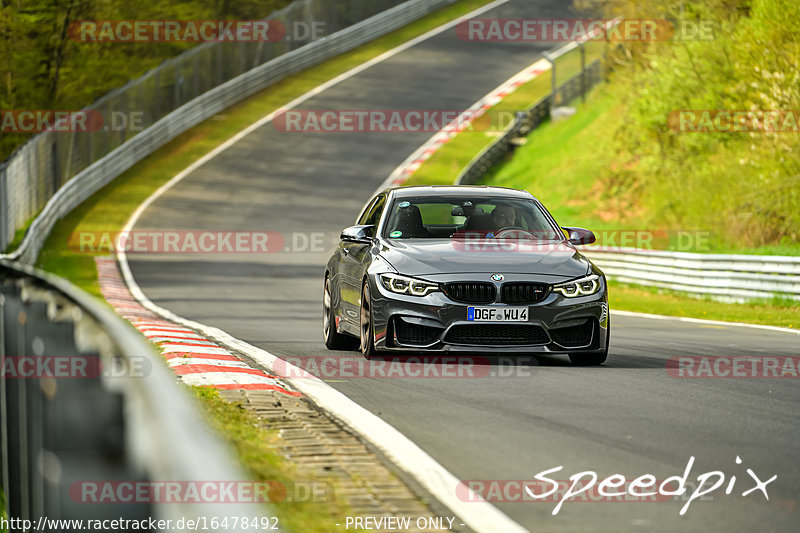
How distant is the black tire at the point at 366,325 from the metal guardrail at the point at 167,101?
16699mm

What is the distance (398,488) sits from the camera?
580cm

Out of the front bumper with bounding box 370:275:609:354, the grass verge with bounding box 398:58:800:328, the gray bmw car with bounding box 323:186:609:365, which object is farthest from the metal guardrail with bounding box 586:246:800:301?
the front bumper with bounding box 370:275:609:354

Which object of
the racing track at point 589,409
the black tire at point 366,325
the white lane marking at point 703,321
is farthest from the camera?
the white lane marking at point 703,321

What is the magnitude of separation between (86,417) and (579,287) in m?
6.70

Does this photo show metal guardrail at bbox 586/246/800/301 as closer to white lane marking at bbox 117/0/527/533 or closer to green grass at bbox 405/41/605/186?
white lane marking at bbox 117/0/527/533

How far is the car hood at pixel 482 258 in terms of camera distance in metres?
10.6

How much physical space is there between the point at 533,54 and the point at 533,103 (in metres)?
8.62

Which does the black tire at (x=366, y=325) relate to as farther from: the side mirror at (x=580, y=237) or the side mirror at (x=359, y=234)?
the side mirror at (x=580, y=237)

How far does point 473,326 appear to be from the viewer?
1039cm

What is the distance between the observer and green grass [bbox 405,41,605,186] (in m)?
43.4

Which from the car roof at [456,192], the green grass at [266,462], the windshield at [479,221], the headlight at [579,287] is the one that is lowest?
the green grass at [266,462]

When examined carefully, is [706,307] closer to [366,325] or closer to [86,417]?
[366,325]

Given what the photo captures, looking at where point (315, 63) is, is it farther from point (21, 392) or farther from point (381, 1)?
point (21, 392)

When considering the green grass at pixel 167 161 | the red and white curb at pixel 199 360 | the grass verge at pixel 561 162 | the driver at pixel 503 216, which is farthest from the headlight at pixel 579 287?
the grass verge at pixel 561 162
